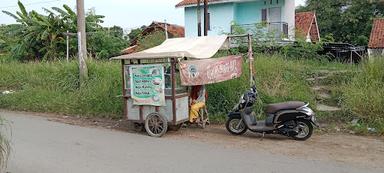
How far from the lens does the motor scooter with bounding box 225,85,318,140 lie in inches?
325

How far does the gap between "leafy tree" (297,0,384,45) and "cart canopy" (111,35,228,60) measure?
87.8 ft

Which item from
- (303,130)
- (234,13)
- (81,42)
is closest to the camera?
(303,130)

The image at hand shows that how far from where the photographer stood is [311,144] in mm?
7930

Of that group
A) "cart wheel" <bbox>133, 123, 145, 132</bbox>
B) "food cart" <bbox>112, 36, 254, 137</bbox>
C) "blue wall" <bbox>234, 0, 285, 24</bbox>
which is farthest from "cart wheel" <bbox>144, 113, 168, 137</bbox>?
"blue wall" <bbox>234, 0, 285, 24</bbox>

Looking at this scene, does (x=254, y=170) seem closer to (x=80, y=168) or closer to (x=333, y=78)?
(x=80, y=168)

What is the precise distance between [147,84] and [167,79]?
1.50 ft

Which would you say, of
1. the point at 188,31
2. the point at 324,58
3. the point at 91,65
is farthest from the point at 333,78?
the point at 188,31

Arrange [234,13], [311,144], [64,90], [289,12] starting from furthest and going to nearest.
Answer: [234,13]
[289,12]
[64,90]
[311,144]

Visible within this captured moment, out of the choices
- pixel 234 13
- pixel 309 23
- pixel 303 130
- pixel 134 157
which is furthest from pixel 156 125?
pixel 309 23

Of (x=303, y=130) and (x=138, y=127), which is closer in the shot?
(x=303, y=130)

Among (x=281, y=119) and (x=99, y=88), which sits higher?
(x=99, y=88)

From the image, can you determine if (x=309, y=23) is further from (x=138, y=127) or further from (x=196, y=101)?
(x=138, y=127)

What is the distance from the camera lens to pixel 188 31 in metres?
30.8

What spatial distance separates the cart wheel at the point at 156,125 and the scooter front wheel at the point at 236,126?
1352mm
